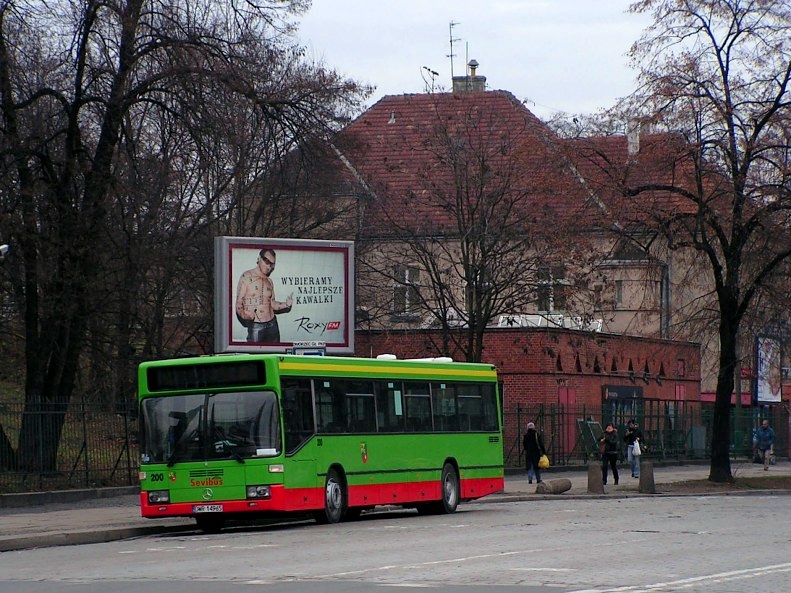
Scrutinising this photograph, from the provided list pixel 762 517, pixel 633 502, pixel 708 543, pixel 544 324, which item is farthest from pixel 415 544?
pixel 544 324

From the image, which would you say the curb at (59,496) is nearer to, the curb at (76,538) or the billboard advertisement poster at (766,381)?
the curb at (76,538)

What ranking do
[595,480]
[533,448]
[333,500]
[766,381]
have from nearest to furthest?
[333,500], [595,480], [533,448], [766,381]

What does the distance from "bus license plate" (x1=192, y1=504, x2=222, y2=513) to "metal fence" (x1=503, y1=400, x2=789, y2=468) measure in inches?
943

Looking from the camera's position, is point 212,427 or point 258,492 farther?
point 212,427

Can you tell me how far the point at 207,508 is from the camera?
74.8 ft

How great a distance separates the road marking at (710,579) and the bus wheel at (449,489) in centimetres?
1218

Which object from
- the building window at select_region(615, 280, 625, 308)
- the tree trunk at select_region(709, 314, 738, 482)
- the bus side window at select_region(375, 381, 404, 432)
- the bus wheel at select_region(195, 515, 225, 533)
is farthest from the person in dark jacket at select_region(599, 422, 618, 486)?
the bus wheel at select_region(195, 515, 225, 533)

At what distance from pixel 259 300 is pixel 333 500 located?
10169mm

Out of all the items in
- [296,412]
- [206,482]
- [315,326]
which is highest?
[315,326]

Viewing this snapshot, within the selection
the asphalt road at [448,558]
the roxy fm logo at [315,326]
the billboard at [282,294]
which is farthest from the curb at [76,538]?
the roxy fm logo at [315,326]

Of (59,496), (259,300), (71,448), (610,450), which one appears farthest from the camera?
(610,450)

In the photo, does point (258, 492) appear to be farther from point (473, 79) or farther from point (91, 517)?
point (473, 79)

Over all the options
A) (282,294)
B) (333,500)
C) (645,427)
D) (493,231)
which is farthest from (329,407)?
(645,427)

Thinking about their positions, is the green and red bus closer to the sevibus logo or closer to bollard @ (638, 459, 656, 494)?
the sevibus logo
